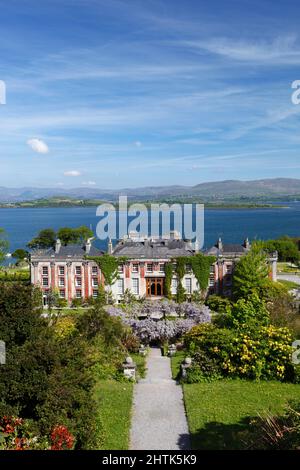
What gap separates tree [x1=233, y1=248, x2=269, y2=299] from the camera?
39938mm

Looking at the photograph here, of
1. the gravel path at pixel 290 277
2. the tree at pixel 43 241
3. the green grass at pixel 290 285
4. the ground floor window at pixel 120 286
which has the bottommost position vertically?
the gravel path at pixel 290 277

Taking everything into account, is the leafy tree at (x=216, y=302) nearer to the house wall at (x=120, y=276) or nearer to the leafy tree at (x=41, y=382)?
the house wall at (x=120, y=276)

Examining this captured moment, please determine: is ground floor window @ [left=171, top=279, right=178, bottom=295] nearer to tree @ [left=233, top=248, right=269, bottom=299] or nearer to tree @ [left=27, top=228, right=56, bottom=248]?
tree @ [left=233, top=248, right=269, bottom=299]

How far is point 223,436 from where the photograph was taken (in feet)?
52.7

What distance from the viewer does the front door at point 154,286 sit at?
148 feet

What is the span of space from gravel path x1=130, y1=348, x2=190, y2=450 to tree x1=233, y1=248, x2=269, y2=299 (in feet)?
58.5

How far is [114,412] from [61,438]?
4.67 metres

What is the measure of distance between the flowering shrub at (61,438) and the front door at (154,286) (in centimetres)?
3143

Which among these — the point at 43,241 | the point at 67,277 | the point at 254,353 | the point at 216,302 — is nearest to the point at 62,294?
the point at 67,277

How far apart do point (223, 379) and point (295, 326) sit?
6620 mm

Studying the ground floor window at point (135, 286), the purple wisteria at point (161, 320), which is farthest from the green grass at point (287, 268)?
the purple wisteria at point (161, 320)

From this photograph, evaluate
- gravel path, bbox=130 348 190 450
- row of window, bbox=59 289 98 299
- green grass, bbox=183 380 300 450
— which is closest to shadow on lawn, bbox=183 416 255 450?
green grass, bbox=183 380 300 450

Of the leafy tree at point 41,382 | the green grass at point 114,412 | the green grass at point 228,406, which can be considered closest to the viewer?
the leafy tree at point 41,382

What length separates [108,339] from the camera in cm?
2577
